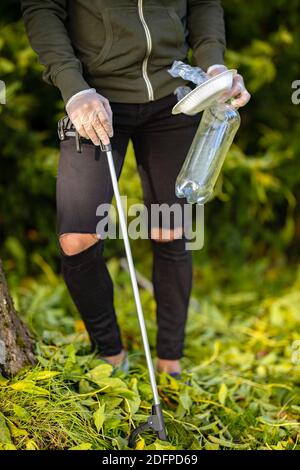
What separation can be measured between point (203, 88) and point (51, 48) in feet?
1.66

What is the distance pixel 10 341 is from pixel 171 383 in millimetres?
677

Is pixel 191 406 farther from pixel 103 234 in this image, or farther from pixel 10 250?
pixel 10 250

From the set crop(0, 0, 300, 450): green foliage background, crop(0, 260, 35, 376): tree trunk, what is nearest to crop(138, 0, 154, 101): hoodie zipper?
crop(0, 260, 35, 376): tree trunk

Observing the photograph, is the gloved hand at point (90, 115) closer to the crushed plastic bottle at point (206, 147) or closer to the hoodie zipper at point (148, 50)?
the hoodie zipper at point (148, 50)

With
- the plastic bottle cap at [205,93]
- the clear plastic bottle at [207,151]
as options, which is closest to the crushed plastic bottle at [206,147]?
the clear plastic bottle at [207,151]

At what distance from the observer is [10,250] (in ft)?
12.2

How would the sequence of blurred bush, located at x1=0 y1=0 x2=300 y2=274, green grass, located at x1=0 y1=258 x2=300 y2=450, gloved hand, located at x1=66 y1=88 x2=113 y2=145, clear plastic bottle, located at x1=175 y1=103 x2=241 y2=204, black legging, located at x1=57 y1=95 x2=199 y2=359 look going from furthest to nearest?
blurred bush, located at x1=0 y1=0 x2=300 y2=274
clear plastic bottle, located at x1=175 y1=103 x2=241 y2=204
black legging, located at x1=57 y1=95 x2=199 y2=359
green grass, located at x1=0 y1=258 x2=300 y2=450
gloved hand, located at x1=66 y1=88 x2=113 y2=145

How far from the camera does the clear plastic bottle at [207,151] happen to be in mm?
2277

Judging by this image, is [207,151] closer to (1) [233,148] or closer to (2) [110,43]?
(2) [110,43]

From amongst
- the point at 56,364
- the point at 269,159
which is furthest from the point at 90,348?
the point at 269,159

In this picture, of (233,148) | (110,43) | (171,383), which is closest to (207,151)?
(110,43)

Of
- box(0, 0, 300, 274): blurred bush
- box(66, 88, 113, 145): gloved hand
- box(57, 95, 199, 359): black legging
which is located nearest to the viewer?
box(66, 88, 113, 145): gloved hand

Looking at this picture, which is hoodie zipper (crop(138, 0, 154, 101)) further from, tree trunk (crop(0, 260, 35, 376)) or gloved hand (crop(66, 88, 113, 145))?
tree trunk (crop(0, 260, 35, 376))

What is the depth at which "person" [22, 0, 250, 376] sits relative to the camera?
2.07 m
